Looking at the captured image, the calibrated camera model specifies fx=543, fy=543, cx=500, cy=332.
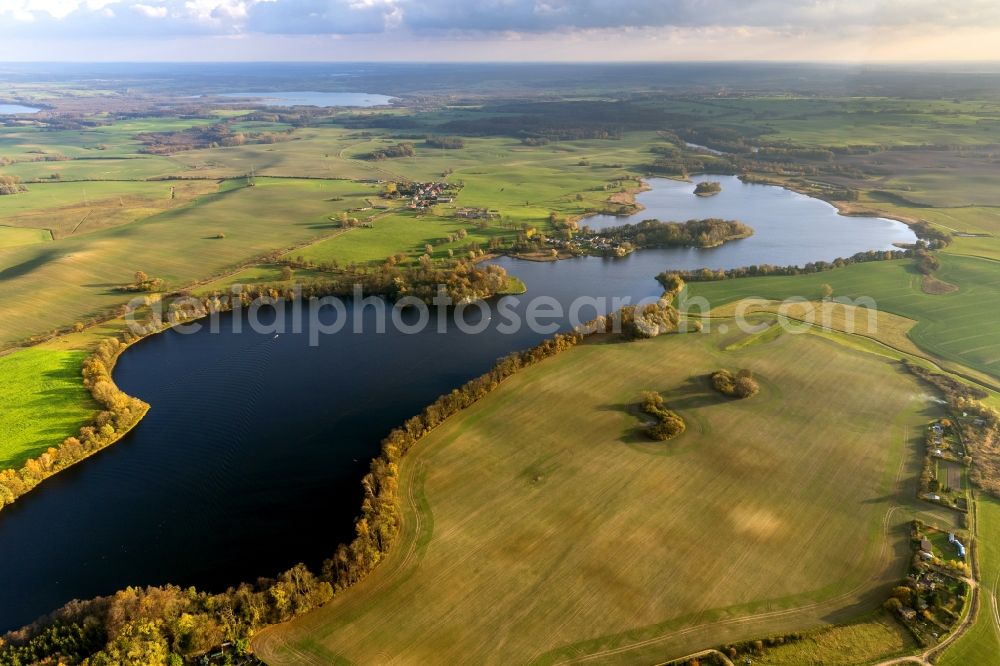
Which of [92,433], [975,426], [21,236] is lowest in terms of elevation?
[92,433]

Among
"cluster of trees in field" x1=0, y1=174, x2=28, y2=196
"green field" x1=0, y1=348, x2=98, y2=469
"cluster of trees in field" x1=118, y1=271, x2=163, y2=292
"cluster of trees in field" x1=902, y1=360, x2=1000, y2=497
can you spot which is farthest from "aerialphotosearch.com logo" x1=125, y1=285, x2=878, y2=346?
"cluster of trees in field" x1=0, y1=174, x2=28, y2=196

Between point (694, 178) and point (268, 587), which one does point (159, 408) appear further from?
point (694, 178)

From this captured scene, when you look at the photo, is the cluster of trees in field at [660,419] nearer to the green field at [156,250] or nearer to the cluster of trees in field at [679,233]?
the cluster of trees in field at [679,233]

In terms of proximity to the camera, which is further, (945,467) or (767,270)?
(767,270)

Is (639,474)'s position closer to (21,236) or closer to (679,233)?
(679,233)

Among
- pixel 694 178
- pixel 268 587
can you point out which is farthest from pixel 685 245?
pixel 268 587

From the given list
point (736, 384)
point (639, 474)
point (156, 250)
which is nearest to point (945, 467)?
point (736, 384)

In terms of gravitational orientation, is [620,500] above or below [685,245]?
below
